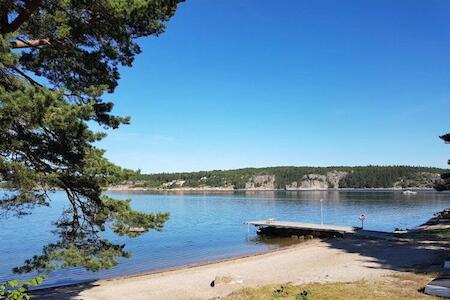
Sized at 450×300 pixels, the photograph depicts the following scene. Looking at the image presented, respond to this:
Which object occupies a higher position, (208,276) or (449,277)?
(449,277)

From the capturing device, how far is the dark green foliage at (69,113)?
28.9 ft

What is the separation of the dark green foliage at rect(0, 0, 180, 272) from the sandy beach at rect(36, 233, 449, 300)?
25.1ft

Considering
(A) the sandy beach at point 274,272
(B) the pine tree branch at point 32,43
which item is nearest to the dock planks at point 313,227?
Result: (A) the sandy beach at point 274,272

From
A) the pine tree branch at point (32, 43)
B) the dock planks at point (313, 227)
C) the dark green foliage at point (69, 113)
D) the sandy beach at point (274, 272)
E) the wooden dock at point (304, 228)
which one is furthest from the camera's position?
the wooden dock at point (304, 228)

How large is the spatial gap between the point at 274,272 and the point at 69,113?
1647 cm

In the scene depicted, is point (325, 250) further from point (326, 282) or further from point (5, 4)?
point (5, 4)

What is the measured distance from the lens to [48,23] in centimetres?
1055

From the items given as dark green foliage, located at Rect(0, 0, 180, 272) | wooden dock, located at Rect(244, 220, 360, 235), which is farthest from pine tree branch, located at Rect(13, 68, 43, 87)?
wooden dock, located at Rect(244, 220, 360, 235)

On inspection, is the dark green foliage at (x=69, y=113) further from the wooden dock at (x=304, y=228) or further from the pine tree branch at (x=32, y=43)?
the wooden dock at (x=304, y=228)

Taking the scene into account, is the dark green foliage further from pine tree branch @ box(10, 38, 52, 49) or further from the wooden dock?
the wooden dock

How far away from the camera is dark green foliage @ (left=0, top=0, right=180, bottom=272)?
882 centimetres

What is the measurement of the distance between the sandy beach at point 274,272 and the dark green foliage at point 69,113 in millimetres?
7655

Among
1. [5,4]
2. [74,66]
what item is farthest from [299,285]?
[5,4]

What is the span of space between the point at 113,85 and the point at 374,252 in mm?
20220
